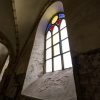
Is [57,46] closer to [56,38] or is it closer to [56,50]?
[56,50]

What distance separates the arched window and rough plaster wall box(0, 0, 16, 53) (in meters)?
1.26

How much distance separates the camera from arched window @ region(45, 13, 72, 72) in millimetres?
2547

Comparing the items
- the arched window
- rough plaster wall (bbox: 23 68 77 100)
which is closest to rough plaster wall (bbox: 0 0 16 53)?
the arched window

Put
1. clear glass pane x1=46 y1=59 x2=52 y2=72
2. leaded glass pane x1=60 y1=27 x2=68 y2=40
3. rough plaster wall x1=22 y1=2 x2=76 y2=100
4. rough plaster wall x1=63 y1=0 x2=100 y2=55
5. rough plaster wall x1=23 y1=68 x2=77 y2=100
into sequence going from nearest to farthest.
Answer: rough plaster wall x1=63 y1=0 x2=100 y2=55 → rough plaster wall x1=23 y1=68 x2=77 y2=100 → rough plaster wall x1=22 y1=2 x2=76 y2=100 → leaded glass pane x1=60 y1=27 x2=68 y2=40 → clear glass pane x1=46 y1=59 x2=52 y2=72

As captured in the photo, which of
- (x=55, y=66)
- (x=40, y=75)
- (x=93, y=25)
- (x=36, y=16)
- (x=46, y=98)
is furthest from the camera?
(x=36, y=16)

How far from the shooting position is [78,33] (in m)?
1.75

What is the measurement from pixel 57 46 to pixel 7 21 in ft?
6.44

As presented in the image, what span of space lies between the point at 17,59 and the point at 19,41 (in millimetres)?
680

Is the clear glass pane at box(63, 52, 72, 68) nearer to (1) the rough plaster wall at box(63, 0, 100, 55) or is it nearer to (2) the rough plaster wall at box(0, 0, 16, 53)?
(1) the rough plaster wall at box(63, 0, 100, 55)

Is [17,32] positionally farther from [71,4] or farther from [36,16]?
[71,4]

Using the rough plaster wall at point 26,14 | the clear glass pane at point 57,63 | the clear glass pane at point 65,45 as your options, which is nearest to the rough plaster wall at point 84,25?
the clear glass pane at point 65,45

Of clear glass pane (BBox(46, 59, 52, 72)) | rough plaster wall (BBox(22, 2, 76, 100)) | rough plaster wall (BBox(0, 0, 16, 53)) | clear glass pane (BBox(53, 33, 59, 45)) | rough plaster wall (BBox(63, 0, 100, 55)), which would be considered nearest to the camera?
rough plaster wall (BBox(63, 0, 100, 55))

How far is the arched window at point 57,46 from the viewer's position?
255cm

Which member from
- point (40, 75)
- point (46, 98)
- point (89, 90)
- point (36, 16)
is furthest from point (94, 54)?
point (36, 16)
